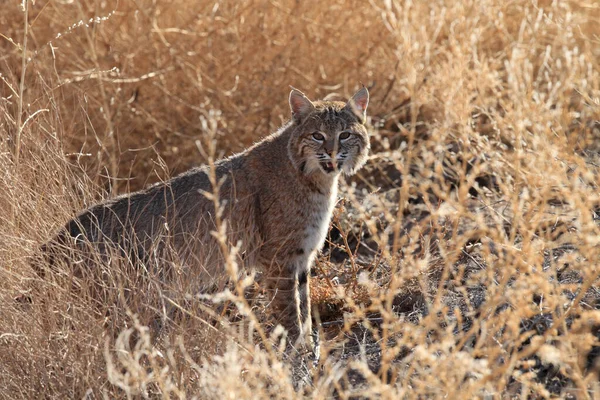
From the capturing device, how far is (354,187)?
5.65m

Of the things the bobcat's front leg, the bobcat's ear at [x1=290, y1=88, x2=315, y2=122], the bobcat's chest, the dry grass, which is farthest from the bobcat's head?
the bobcat's front leg

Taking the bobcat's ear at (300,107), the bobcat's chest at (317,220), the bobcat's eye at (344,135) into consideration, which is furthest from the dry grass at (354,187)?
the bobcat's ear at (300,107)

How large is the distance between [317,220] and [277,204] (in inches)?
9.3

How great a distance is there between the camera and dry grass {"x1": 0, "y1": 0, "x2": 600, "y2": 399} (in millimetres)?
2865

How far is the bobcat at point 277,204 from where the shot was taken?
4.65m

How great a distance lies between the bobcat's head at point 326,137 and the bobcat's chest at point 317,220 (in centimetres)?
15

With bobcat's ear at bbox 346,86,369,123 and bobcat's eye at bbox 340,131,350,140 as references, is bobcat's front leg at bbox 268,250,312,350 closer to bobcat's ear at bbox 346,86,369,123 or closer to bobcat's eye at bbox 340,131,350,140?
bobcat's eye at bbox 340,131,350,140

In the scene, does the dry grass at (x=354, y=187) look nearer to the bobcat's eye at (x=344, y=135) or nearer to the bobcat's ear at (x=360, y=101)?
the bobcat's ear at (x=360, y=101)

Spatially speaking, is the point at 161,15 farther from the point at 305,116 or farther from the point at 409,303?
the point at 409,303

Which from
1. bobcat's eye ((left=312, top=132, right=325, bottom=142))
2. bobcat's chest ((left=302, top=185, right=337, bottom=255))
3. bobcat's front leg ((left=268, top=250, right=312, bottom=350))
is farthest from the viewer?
bobcat's eye ((left=312, top=132, right=325, bottom=142))

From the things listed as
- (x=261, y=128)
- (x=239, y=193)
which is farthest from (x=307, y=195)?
(x=261, y=128)

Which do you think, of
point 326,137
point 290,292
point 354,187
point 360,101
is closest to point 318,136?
point 326,137

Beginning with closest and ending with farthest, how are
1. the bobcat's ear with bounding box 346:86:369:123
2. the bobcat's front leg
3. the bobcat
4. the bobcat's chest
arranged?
the bobcat, the bobcat's front leg, the bobcat's chest, the bobcat's ear with bounding box 346:86:369:123

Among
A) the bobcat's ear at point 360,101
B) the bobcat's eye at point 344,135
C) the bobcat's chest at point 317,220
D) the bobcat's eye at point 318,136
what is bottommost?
the bobcat's chest at point 317,220
